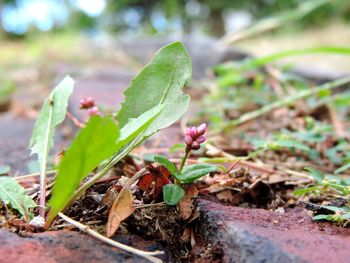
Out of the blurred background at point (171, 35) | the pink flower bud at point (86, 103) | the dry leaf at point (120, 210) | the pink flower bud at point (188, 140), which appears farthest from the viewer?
the blurred background at point (171, 35)

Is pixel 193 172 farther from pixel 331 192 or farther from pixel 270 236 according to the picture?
pixel 331 192

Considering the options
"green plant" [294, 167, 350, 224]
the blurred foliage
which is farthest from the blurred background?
"green plant" [294, 167, 350, 224]

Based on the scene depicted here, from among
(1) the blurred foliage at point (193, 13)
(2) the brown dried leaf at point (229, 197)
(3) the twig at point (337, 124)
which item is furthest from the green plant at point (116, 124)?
(1) the blurred foliage at point (193, 13)

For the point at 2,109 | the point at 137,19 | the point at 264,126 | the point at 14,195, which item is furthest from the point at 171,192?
the point at 137,19

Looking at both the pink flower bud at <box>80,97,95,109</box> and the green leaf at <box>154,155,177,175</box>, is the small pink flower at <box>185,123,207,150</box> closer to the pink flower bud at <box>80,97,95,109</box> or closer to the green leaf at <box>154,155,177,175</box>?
the green leaf at <box>154,155,177,175</box>

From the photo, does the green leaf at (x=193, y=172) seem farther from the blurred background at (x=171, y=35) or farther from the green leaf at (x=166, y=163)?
the blurred background at (x=171, y=35)

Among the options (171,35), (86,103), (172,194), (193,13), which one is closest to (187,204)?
(172,194)
